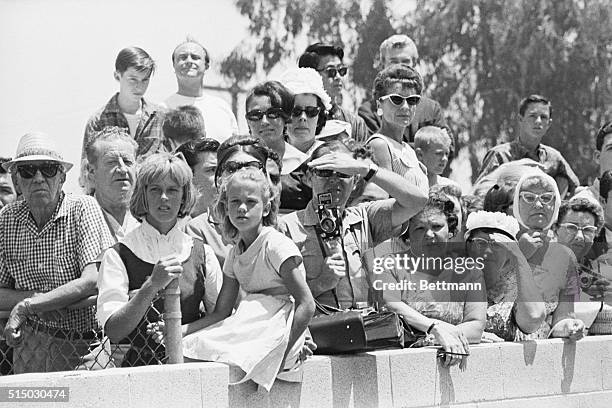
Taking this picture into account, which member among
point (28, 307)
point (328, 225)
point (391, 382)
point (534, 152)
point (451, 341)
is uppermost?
point (534, 152)

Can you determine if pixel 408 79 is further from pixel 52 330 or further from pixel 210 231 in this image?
pixel 52 330

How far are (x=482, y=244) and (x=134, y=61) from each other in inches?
98.4

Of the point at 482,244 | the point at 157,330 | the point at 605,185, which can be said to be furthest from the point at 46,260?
the point at 605,185

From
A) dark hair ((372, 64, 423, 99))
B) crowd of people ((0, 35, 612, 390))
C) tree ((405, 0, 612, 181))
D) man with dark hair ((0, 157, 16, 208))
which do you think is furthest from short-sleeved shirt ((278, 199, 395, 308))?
tree ((405, 0, 612, 181))

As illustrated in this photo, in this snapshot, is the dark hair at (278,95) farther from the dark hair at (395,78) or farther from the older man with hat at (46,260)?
the older man with hat at (46,260)

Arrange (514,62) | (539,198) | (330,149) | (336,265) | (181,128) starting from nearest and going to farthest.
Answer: (336,265) → (330,149) → (539,198) → (181,128) → (514,62)

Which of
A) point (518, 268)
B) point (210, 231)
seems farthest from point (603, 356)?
point (210, 231)

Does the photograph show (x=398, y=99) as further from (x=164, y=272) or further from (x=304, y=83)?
(x=164, y=272)

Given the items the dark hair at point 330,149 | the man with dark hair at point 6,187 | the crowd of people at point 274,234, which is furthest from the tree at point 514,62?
the dark hair at point 330,149

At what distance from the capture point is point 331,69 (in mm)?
7824

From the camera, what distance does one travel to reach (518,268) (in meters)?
6.58

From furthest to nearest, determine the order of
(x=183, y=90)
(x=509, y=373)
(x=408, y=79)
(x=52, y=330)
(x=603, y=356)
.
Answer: (x=183, y=90)
(x=408, y=79)
(x=603, y=356)
(x=509, y=373)
(x=52, y=330)

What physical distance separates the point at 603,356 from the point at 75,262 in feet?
10.5

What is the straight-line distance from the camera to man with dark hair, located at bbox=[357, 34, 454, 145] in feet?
26.9
